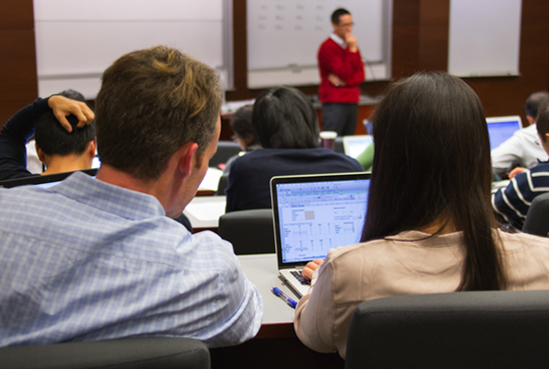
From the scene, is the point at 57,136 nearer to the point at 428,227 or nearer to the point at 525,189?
the point at 428,227

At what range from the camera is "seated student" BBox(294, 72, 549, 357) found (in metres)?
1.04

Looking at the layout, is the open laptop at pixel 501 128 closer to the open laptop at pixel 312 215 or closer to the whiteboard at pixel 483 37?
the open laptop at pixel 312 215

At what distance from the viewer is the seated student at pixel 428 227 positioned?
104 centimetres

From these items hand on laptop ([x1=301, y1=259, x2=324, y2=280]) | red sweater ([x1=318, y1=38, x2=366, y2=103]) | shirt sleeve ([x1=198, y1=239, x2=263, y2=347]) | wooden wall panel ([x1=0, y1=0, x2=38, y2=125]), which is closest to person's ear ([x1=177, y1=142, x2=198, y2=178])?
shirt sleeve ([x1=198, y1=239, x2=263, y2=347])

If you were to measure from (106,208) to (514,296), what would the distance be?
0.69 meters

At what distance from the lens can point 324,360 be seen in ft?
5.66

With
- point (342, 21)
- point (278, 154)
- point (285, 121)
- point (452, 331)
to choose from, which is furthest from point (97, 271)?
point (342, 21)

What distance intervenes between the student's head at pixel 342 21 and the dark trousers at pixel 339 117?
0.77 metres

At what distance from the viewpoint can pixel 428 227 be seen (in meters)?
1.09

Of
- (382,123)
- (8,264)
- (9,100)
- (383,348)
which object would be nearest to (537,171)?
(382,123)

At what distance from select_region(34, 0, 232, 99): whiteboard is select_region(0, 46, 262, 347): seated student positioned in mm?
4534

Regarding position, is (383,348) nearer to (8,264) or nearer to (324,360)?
(8,264)

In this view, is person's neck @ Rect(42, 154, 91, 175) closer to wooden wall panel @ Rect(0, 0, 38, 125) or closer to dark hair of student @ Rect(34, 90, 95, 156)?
dark hair of student @ Rect(34, 90, 95, 156)

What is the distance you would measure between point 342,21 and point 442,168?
5.29 m
